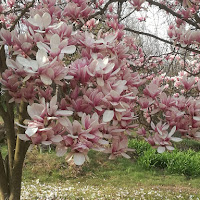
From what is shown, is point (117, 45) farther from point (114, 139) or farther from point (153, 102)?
point (114, 139)

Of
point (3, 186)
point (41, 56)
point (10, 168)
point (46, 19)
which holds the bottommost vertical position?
point (3, 186)

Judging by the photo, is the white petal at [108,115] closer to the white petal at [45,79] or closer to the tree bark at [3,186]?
the white petal at [45,79]

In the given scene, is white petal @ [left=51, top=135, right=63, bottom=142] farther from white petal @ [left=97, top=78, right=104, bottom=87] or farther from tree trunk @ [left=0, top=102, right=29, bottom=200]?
tree trunk @ [left=0, top=102, right=29, bottom=200]

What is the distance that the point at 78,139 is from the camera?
1105 millimetres

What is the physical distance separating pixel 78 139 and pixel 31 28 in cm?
69

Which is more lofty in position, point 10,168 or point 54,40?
point 54,40

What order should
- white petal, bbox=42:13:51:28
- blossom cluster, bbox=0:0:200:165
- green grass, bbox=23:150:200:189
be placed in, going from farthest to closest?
green grass, bbox=23:150:200:189 → white petal, bbox=42:13:51:28 → blossom cluster, bbox=0:0:200:165

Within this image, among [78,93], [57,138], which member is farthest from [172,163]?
[57,138]

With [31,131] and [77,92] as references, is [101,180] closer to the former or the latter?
[77,92]

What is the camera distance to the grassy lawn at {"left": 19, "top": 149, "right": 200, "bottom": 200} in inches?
177

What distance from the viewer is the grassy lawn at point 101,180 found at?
4.50 m

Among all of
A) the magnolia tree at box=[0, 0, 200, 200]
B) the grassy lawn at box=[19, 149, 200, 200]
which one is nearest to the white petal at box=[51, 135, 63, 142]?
the magnolia tree at box=[0, 0, 200, 200]

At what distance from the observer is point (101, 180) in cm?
587

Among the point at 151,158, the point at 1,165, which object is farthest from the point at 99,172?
the point at 1,165
